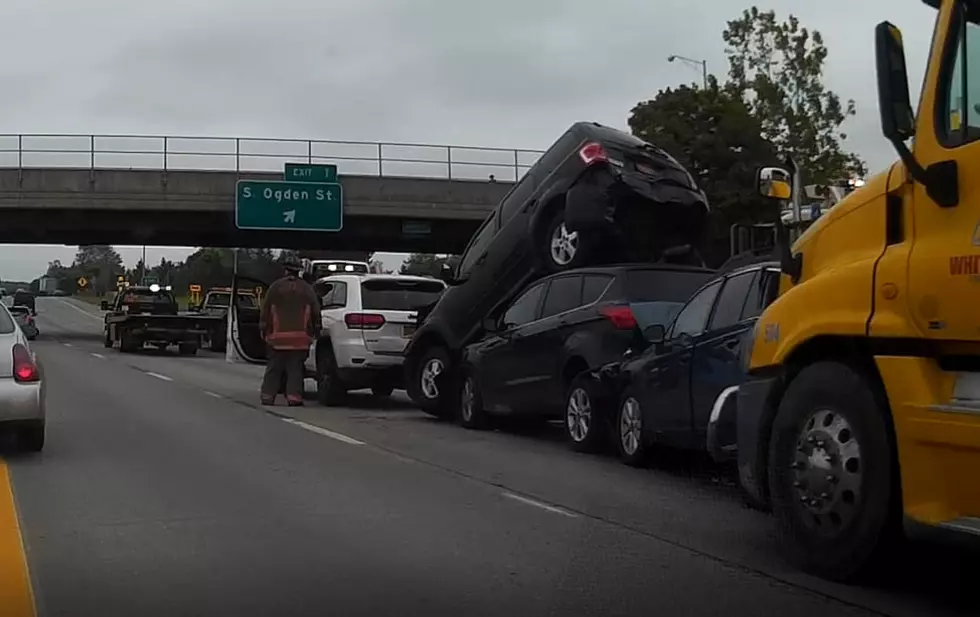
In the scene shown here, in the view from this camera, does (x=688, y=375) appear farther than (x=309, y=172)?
No

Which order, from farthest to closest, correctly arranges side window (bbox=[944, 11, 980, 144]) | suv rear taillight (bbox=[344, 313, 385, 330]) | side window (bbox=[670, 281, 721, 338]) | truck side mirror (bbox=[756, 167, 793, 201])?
suv rear taillight (bbox=[344, 313, 385, 330]) < side window (bbox=[670, 281, 721, 338]) < truck side mirror (bbox=[756, 167, 793, 201]) < side window (bbox=[944, 11, 980, 144])

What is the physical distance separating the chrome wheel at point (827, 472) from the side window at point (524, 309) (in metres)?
6.43

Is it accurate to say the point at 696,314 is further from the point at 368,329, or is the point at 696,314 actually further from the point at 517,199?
the point at 368,329

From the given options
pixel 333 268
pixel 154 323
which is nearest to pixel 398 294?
pixel 333 268

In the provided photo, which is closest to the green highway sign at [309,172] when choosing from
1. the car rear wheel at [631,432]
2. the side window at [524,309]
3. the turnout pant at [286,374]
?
the turnout pant at [286,374]

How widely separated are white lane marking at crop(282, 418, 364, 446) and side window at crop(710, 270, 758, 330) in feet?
13.4

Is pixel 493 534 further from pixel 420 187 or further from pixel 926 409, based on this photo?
pixel 420 187

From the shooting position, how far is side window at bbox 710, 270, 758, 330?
9117mm

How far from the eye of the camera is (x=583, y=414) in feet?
36.4

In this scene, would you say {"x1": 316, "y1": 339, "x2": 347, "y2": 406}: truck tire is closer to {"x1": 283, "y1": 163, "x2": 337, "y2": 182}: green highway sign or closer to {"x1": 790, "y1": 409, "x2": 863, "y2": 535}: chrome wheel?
{"x1": 790, "y1": 409, "x2": 863, "y2": 535}: chrome wheel

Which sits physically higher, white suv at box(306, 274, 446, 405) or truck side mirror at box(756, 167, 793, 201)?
truck side mirror at box(756, 167, 793, 201)

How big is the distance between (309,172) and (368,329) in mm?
24478

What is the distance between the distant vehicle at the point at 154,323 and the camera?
32.5 meters

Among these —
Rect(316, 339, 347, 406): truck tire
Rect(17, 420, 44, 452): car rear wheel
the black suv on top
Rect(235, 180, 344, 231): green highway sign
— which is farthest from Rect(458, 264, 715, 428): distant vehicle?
Rect(235, 180, 344, 231): green highway sign
